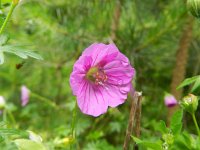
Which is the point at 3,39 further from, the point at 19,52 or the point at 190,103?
the point at 190,103

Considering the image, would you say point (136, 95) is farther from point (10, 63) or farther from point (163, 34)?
point (10, 63)

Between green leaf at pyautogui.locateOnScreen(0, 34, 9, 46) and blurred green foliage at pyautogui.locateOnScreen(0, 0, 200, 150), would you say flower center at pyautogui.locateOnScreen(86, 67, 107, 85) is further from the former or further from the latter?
blurred green foliage at pyautogui.locateOnScreen(0, 0, 200, 150)

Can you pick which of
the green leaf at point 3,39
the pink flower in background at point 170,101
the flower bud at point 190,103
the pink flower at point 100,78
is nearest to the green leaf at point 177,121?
the flower bud at point 190,103

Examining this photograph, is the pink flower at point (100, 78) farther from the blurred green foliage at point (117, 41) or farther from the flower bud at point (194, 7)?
the blurred green foliage at point (117, 41)

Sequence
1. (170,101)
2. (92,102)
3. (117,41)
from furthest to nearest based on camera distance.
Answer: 1. (117,41)
2. (170,101)
3. (92,102)

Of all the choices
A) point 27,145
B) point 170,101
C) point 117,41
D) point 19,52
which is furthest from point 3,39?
point 117,41

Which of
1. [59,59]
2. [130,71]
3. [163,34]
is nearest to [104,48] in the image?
[130,71]

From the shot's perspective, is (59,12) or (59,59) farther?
(59,59)
